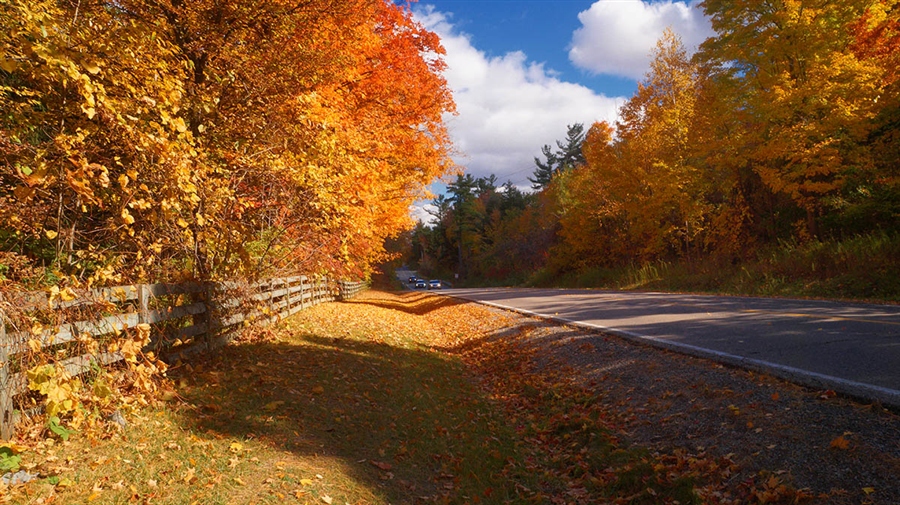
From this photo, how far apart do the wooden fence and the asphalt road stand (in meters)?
6.85

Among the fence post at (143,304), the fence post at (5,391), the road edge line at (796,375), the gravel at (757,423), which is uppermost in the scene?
the fence post at (143,304)

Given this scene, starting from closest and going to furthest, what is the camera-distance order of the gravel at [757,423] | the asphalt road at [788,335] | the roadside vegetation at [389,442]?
the gravel at [757,423], the roadside vegetation at [389,442], the asphalt road at [788,335]

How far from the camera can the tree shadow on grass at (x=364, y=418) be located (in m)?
5.28

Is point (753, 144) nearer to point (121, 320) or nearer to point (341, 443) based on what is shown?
point (341, 443)

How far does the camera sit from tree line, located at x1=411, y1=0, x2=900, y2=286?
15875mm

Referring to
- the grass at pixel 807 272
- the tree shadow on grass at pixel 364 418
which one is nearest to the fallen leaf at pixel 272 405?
the tree shadow on grass at pixel 364 418

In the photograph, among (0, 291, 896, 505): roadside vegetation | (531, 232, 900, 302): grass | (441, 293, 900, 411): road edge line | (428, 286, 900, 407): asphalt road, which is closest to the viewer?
(0, 291, 896, 505): roadside vegetation

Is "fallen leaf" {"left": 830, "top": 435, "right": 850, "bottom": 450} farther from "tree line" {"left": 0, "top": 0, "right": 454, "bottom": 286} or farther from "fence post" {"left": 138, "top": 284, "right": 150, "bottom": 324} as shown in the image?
"fence post" {"left": 138, "top": 284, "right": 150, "bottom": 324}

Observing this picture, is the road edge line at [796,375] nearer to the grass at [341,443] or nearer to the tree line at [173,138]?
the grass at [341,443]

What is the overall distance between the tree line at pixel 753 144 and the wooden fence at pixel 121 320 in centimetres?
1754

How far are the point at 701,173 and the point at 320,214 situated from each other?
69.0 feet

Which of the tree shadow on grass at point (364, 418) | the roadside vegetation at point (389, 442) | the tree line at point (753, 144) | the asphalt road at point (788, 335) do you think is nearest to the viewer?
the roadside vegetation at point (389, 442)

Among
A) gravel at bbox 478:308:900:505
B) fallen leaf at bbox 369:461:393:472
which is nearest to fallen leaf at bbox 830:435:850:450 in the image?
gravel at bbox 478:308:900:505

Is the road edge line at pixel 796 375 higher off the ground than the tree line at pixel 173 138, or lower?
lower
